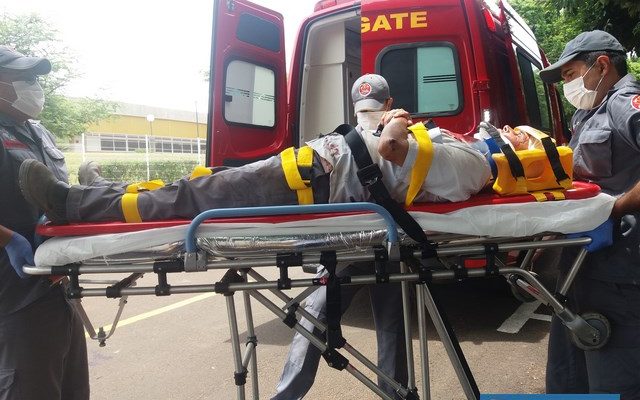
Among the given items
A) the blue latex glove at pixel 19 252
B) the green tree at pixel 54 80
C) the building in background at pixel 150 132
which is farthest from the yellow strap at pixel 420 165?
the building in background at pixel 150 132

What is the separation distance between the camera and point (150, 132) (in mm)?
30188

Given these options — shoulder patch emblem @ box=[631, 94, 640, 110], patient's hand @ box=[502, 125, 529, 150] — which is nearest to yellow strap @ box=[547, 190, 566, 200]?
patient's hand @ box=[502, 125, 529, 150]

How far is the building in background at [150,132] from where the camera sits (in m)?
25.2

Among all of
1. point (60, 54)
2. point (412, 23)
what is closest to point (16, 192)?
point (412, 23)

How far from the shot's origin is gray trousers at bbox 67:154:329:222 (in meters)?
1.91

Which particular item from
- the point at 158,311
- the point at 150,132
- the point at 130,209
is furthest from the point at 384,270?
the point at 150,132

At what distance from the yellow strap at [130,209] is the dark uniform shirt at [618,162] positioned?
5.86ft

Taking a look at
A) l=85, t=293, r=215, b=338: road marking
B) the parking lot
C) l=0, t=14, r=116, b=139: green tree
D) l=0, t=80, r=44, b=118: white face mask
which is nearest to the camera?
l=0, t=80, r=44, b=118: white face mask

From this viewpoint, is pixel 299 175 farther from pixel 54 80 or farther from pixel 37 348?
pixel 54 80

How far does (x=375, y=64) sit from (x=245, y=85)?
1.08m

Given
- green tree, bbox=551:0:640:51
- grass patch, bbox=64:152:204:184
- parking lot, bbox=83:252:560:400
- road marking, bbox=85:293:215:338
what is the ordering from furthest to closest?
grass patch, bbox=64:152:204:184
green tree, bbox=551:0:640:51
road marking, bbox=85:293:215:338
parking lot, bbox=83:252:560:400

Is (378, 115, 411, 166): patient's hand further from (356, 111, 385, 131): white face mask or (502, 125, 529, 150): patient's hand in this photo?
(356, 111, 385, 131): white face mask

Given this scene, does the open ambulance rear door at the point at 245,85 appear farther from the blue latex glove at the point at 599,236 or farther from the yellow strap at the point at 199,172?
the blue latex glove at the point at 599,236

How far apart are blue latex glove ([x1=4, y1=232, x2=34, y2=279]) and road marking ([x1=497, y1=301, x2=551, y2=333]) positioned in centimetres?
340
